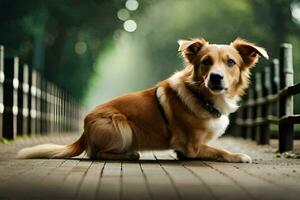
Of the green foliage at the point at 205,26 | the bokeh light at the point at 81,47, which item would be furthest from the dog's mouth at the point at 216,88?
the bokeh light at the point at 81,47

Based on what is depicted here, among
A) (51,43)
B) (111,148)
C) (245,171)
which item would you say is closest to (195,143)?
(111,148)

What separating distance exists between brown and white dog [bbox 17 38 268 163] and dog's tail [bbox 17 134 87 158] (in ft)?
0.04

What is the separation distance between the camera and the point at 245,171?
7.21 m

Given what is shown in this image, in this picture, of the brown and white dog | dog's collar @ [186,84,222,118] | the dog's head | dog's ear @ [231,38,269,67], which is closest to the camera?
the dog's head

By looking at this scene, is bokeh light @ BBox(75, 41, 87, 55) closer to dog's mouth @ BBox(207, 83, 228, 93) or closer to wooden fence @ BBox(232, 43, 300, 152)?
wooden fence @ BBox(232, 43, 300, 152)

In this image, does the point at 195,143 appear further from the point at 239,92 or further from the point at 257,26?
the point at 257,26

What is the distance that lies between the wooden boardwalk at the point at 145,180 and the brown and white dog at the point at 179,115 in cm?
37

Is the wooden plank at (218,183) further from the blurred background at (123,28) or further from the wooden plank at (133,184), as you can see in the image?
the blurred background at (123,28)

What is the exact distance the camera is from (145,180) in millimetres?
6281

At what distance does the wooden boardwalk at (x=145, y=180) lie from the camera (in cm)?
534

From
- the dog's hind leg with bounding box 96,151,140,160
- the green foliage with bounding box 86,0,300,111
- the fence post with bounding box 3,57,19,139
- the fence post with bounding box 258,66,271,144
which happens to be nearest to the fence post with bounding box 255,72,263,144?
the fence post with bounding box 258,66,271,144

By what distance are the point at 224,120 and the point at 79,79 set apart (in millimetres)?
33837

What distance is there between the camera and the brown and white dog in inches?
342

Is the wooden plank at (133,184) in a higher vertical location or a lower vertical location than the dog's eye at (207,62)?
lower
